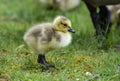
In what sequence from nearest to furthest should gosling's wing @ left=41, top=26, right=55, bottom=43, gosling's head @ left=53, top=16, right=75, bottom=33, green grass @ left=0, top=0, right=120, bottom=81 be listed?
green grass @ left=0, top=0, right=120, bottom=81 → gosling's wing @ left=41, top=26, right=55, bottom=43 → gosling's head @ left=53, top=16, right=75, bottom=33

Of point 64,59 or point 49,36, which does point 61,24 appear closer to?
point 49,36

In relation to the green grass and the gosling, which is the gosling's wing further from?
the green grass

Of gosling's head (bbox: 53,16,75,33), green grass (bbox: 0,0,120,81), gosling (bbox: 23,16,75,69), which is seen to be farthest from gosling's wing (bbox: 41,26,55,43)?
green grass (bbox: 0,0,120,81)

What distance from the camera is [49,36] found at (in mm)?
4965

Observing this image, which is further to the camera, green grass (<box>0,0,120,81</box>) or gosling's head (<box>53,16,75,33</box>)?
gosling's head (<box>53,16,75,33</box>)

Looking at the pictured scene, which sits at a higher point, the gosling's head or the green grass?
the gosling's head

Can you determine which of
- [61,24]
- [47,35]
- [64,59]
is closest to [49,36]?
[47,35]

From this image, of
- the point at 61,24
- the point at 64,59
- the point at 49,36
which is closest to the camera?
the point at 49,36

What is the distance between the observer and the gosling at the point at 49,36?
4969 mm

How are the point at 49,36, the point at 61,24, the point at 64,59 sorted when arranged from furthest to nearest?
the point at 64,59
the point at 61,24
the point at 49,36

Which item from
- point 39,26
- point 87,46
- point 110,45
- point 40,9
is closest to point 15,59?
point 39,26

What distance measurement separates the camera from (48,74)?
4.92m

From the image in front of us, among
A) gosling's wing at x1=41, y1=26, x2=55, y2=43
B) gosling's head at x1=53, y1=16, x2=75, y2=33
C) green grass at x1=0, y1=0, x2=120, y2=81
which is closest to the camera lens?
green grass at x1=0, y1=0, x2=120, y2=81

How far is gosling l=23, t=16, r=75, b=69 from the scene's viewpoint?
4.97m
